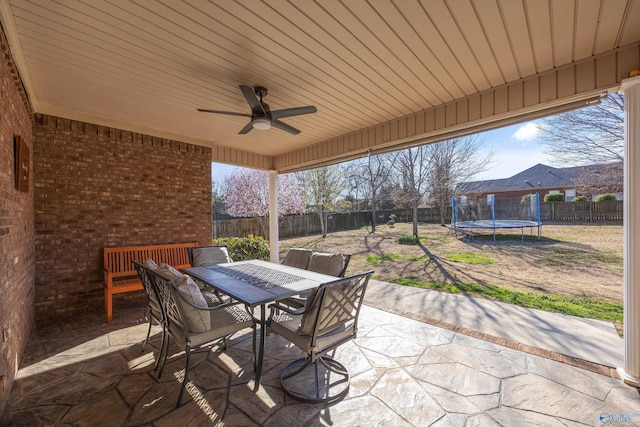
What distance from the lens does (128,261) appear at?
13.2 feet

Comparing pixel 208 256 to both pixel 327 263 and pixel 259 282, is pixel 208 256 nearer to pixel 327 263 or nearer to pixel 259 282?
pixel 259 282

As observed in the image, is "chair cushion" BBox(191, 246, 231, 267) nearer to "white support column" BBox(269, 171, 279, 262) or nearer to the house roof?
"white support column" BBox(269, 171, 279, 262)

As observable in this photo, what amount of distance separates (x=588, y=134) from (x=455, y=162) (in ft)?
14.4

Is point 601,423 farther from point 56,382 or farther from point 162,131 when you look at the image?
point 162,131

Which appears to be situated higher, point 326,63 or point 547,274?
point 326,63

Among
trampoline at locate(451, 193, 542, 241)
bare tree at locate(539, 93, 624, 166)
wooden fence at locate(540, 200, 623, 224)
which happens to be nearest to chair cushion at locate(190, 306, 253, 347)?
bare tree at locate(539, 93, 624, 166)

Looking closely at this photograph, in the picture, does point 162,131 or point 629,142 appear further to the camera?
point 162,131

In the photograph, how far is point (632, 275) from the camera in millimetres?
2158

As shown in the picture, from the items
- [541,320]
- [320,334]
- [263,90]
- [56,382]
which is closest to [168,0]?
[263,90]

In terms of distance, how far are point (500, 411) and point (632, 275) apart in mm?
1597

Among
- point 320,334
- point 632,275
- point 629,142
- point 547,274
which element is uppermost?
point 629,142

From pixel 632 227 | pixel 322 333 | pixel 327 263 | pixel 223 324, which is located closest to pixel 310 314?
pixel 322 333

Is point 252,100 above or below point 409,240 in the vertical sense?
above

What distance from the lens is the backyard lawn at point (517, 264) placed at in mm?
4328
